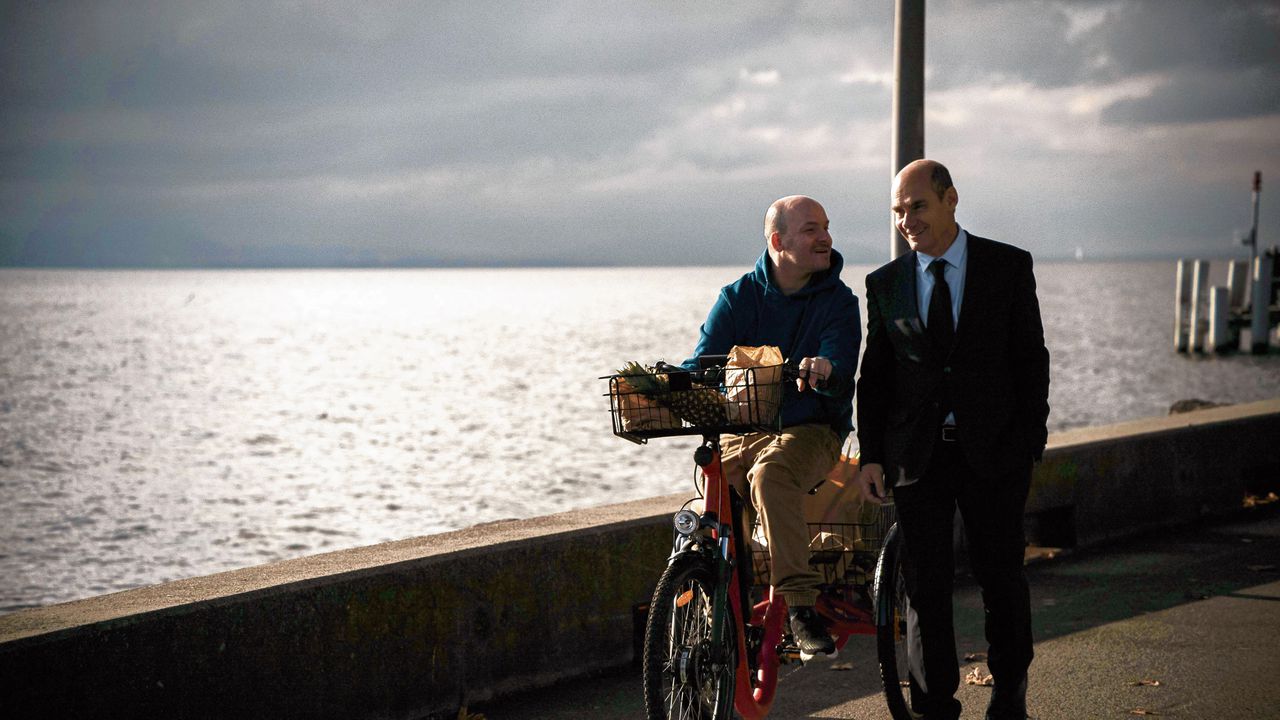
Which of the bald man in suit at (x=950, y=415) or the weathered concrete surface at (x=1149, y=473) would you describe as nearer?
the bald man in suit at (x=950, y=415)

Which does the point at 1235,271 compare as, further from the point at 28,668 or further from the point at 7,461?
the point at 28,668

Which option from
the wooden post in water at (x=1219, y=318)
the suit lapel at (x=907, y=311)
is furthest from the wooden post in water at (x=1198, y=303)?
the suit lapel at (x=907, y=311)

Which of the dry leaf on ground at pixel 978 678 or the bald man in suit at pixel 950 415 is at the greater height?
the bald man in suit at pixel 950 415

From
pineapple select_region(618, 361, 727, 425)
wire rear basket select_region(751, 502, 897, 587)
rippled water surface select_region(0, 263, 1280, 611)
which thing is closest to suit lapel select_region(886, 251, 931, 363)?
pineapple select_region(618, 361, 727, 425)

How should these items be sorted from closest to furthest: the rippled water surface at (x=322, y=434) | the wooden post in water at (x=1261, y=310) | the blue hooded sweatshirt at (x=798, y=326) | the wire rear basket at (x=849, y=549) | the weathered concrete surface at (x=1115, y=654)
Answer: the blue hooded sweatshirt at (x=798, y=326), the wire rear basket at (x=849, y=549), the weathered concrete surface at (x=1115, y=654), the rippled water surface at (x=322, y=434), the wooden post in water at (x=1261, y=310)

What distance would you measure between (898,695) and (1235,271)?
187ft

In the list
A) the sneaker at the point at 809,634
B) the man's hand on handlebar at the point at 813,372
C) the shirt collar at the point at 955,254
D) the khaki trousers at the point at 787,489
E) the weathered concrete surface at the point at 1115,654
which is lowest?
the weathered concrete surface at the point at 1115,654

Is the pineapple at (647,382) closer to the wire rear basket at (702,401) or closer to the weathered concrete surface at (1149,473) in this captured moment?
the wire rear basket at (702,401)

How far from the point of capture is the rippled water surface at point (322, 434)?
78.0ft

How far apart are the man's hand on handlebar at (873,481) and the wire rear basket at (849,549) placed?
0.52m

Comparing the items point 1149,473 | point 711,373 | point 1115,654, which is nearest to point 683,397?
point 711,373

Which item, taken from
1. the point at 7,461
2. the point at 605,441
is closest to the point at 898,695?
the point at 605,441

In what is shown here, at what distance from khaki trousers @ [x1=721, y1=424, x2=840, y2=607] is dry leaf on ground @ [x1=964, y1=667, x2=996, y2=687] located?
1.26 meters

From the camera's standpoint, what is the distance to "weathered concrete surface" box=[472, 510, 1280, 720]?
532cm
